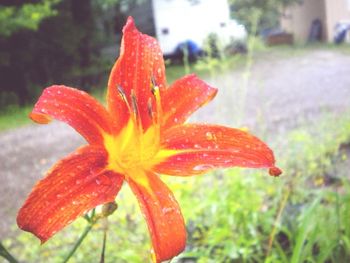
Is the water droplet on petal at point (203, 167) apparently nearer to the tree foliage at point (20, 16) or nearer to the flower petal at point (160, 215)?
A: the flower petal at point (160, 215)

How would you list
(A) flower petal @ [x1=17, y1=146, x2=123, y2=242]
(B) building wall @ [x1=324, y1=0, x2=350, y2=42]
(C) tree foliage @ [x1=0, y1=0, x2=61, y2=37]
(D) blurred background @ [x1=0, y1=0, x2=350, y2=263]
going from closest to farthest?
1. (A) flower petal @ [x1=17, y1=146, x2=123, y2=242]
2. (D) blurred background @ [x1=0, y1=0, x2=350, y2=263]
3. (C) tree foliage @ [x1=0, y1=0, x2=61, y2=37]
4. (B) building wall @ [x1=324, y1=0, x2=350, y2=42]

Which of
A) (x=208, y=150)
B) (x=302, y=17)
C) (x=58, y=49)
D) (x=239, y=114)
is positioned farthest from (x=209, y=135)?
(x=302, y=17)

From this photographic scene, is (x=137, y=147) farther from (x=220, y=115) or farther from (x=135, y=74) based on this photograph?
(x=220, y=115)

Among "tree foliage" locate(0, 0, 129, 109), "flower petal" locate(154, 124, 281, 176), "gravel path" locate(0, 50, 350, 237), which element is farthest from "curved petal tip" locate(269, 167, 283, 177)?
"tree foliage" locate(0, 0, 129, 109)

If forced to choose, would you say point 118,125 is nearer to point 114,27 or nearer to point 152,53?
point 152,53

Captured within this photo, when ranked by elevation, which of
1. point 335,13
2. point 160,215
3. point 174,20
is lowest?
point 335,13

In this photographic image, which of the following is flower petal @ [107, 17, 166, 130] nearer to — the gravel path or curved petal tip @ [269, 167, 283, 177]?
curved petal tip @ [269, 167, 283, 177]

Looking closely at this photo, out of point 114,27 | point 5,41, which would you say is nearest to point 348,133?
point 5,41

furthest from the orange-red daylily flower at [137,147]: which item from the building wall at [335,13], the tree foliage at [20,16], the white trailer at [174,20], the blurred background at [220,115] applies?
the building wall at [335,13]
